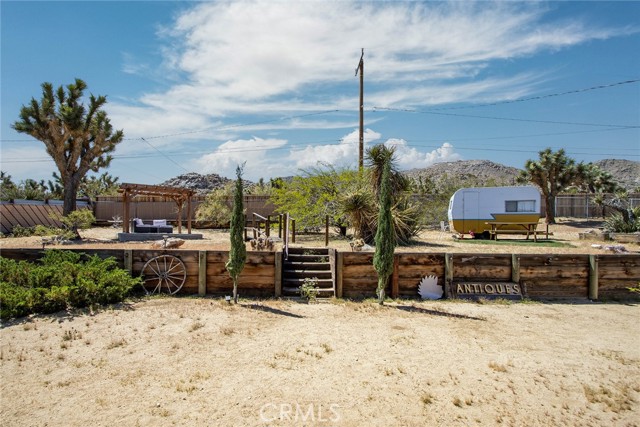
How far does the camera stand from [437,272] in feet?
31.1

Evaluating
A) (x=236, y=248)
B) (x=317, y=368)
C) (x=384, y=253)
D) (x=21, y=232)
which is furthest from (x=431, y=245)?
(x=21, y=232)

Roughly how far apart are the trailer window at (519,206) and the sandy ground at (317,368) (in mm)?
11843

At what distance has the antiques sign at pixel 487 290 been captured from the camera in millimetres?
9250

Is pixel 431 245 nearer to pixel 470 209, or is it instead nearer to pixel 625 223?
pixel 470 209

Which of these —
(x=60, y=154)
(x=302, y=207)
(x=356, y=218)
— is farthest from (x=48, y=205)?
(x=356, y=218)

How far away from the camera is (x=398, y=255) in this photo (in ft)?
30.9

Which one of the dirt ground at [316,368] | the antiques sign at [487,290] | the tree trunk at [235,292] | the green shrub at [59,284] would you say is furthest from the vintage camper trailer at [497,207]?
the green shrub at [59,284]

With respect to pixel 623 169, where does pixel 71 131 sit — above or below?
below

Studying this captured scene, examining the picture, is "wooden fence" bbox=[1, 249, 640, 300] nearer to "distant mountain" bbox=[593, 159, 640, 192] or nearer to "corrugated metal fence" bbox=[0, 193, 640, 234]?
"corrugated metal fence" bbox=[0, 193, 640, 234]

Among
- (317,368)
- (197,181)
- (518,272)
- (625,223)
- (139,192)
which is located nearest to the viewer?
(317,368)

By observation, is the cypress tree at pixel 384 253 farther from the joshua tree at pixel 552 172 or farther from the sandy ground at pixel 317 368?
the joshua tree at pixel 552 172

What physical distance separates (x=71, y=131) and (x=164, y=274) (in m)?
13.8

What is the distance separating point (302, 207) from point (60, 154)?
1273 cm

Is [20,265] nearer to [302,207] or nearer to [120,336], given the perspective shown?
[120,336]
